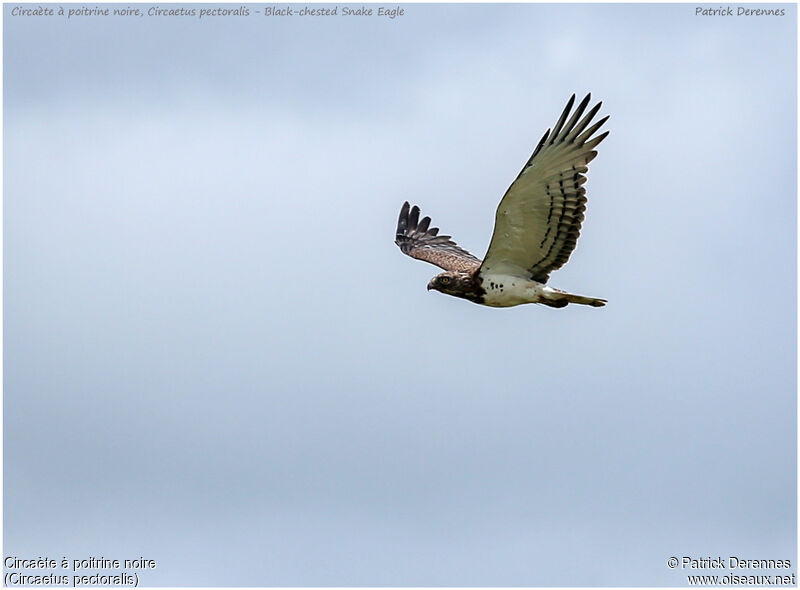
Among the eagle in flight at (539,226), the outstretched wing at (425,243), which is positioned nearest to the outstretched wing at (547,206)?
the eagle in flight at (539,226)

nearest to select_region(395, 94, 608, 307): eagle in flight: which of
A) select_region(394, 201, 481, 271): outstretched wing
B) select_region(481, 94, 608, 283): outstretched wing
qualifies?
select_region(481, 94, 608, 283): outstretched wing

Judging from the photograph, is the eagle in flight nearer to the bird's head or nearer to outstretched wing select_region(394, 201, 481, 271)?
the bird's head

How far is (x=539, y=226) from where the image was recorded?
742 inches

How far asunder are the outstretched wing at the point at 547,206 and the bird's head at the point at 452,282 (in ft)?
1.36

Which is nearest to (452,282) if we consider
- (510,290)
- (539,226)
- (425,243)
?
(510,290)

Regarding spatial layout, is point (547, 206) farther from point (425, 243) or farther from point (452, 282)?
point (425, 243)

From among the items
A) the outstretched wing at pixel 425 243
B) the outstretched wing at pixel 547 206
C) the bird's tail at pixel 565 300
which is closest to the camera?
the outstretched wing at pixel 547 206

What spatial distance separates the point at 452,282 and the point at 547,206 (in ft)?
6.81

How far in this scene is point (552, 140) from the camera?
18000 mm

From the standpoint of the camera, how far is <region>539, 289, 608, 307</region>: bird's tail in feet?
62.7

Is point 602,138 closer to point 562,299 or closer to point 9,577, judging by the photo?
point 562,299

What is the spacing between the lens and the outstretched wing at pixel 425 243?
23.3 m

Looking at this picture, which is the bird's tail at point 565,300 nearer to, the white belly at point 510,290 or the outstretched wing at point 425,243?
the white belly at point 510,290

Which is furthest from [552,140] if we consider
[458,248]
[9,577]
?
[9,577]
